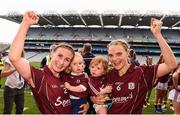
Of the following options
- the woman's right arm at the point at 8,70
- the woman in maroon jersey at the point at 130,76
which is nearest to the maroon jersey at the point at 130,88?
the woman in maroon jersey at the point at 130,76

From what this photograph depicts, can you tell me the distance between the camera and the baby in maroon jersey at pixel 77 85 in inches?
151

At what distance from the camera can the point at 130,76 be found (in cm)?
387

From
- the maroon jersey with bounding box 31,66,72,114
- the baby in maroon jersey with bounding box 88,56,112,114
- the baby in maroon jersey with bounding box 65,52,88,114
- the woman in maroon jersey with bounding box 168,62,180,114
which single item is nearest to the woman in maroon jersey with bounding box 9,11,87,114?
the maroon jersey with bounding box 31,66,72,114

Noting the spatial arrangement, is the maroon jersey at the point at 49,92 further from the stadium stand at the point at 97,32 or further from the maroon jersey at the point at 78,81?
the stadium stand at the point at 97,32

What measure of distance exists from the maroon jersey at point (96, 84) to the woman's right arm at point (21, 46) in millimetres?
750

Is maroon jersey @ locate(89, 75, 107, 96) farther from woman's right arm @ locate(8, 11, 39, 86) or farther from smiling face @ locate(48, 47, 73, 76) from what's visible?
woman's right arm @ locate(8, 11, 39, 86)

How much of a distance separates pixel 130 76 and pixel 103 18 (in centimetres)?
5351

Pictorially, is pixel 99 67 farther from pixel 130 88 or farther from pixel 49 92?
pixel 49 92

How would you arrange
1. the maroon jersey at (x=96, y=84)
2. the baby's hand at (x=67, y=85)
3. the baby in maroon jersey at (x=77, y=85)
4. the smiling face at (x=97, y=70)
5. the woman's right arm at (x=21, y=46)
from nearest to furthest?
the woman's right arm at (x=21, y=46) < the baby's hand at (x=67, y=85) < the baby in maroon jersey at (x=77, y=85) < the maroon jersey at (x=96, y=84) < the smiling face at (x=97, y=70)

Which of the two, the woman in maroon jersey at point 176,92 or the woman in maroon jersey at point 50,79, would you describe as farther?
the woman in maroon jersey at point 176,92

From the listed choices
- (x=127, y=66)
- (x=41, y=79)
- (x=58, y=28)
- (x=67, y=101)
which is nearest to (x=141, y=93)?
(x=127, y=66)

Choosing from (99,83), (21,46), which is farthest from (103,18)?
(21,46)

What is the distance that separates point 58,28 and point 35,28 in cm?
497

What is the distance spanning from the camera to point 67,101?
3713 millimetres
